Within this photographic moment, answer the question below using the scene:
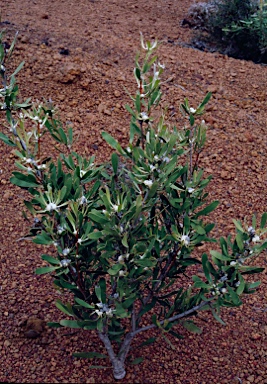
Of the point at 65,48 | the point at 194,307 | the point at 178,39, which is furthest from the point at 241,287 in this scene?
the point at 178,39

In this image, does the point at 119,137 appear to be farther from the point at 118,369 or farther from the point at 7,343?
the point at 118,369

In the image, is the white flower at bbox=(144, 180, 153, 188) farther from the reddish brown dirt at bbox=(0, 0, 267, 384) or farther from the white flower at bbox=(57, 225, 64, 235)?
the reddish brown dirt at bbox=(0, 0, 267, 384)

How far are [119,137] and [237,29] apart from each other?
207cm

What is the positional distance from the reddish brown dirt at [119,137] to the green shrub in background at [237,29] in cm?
32

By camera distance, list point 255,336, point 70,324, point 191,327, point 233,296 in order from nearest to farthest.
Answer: point 233,296
point 70,324
point 191,327
point 255,336

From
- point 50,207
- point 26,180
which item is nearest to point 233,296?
point 50,207

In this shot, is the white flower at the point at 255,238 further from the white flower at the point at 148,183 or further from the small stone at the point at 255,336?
the small stone at the point at 255,336

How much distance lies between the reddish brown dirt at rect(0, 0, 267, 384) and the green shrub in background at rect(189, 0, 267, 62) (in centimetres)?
32

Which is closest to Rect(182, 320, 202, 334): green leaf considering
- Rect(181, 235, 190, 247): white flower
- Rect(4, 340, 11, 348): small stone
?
Rect(181, 235, 190, 247): white flower

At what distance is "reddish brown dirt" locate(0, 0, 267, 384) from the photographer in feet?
8.97

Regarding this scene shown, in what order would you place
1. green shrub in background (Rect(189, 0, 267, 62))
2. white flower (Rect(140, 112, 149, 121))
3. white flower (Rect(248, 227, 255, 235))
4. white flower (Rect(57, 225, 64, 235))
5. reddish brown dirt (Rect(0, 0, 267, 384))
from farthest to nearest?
green shrub in background (Rect(189, 0, 267, 62)) < reddish brown dirt (Rect(0, 0, 267, 384)) < white flower (Rect(140, 112, 149, 121)) < white flower (Rect(57, 225, 64, 235)) < white flower (Rect(248, 227, 255, 235))

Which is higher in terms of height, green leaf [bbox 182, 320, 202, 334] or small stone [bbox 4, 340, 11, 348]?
green leaf [bbox 182, 320, 202, 334]

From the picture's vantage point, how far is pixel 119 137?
4.19 meters

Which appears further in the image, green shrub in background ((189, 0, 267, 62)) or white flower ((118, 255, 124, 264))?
green shrub in background ((189, 0, 267, 62))
